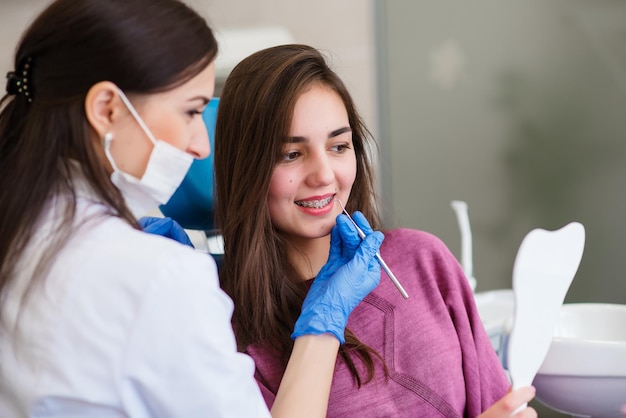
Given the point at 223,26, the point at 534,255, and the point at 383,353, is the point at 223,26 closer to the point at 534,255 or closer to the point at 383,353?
the point at 383,353

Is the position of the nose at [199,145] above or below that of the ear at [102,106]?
below

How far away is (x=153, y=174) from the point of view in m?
1.09

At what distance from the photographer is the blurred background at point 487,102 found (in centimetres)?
296

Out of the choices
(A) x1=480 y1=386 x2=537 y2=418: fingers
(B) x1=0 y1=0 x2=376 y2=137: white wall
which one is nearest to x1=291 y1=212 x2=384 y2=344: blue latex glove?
(A) x1=480 y1=386 x2=537 y2=418: fingers

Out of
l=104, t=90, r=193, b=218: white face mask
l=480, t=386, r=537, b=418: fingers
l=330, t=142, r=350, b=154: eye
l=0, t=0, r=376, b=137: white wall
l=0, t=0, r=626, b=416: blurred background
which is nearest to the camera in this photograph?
l=104, t=90, r=193, b=218: white face mask

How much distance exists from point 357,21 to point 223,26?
1.80 feet

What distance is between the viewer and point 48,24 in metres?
1.04

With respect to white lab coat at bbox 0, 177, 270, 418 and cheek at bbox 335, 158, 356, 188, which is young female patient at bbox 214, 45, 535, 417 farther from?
white lab coat at bbox 0, 177, 270, 418

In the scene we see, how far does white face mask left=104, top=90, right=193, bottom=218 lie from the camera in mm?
1062

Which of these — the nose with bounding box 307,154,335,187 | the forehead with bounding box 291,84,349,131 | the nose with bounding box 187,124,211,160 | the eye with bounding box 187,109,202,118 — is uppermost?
the eye with bounding box 187,109,202,118

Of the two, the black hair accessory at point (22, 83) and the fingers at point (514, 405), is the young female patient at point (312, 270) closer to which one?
the fingers at point (514, 405)

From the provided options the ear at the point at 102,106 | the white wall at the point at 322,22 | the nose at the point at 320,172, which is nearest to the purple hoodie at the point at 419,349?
the nose at the point at 320,172

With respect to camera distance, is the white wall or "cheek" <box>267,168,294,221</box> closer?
"cheek" <box>267,168,294,221</box>

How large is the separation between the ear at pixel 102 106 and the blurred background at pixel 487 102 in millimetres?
1643
